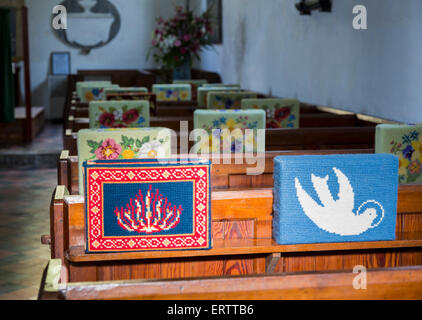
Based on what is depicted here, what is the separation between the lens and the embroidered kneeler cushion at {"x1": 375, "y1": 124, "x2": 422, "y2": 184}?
2643 mm

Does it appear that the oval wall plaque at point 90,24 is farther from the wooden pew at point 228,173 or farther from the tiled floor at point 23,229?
the wooden pew at point 228,173

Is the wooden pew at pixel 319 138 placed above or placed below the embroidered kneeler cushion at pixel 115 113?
below

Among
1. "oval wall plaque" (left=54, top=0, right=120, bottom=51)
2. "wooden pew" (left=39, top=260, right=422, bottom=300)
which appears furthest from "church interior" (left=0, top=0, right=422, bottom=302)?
"oval wall plaque" (left=54, top=0, right=120, bottom=51)

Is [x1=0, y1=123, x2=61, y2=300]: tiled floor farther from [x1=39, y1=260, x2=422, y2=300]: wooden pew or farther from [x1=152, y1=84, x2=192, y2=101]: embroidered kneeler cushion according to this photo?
[x1=39, y1=260, x2=422, y2=300]: wooden pew

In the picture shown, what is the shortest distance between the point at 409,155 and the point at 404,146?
51 mm

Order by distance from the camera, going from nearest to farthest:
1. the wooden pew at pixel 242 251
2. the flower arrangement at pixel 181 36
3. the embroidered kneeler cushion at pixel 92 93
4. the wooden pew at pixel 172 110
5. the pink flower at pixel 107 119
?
the wooden pew at pixel 242 251 → the pink flower at pixel 107 119 → the wooden pew at pixel 172 110 → the embroidered kneeler cushion at pixel 92 93 → the flower arrangement at pixel 181 36

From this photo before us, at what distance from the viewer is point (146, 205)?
1725 millimetres

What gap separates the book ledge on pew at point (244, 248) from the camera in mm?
1751

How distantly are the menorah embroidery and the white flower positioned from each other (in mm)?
838

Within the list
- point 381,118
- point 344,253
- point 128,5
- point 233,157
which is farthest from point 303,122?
point 128,5

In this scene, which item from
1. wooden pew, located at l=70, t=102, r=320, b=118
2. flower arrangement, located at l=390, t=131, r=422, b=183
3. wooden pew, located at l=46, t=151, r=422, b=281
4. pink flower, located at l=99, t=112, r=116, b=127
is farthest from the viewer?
wooden pew, located at l=70, t=102, r=320, b=118

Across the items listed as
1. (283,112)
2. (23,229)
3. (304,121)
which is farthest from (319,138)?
(23,229)

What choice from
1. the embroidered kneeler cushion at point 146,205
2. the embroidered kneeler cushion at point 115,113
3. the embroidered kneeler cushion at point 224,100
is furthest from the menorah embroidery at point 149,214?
the embroidered kneeler cushion at point 224,100

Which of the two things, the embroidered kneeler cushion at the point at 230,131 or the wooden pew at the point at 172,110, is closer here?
the embroidered kneeler cushion at the point at 230,131
